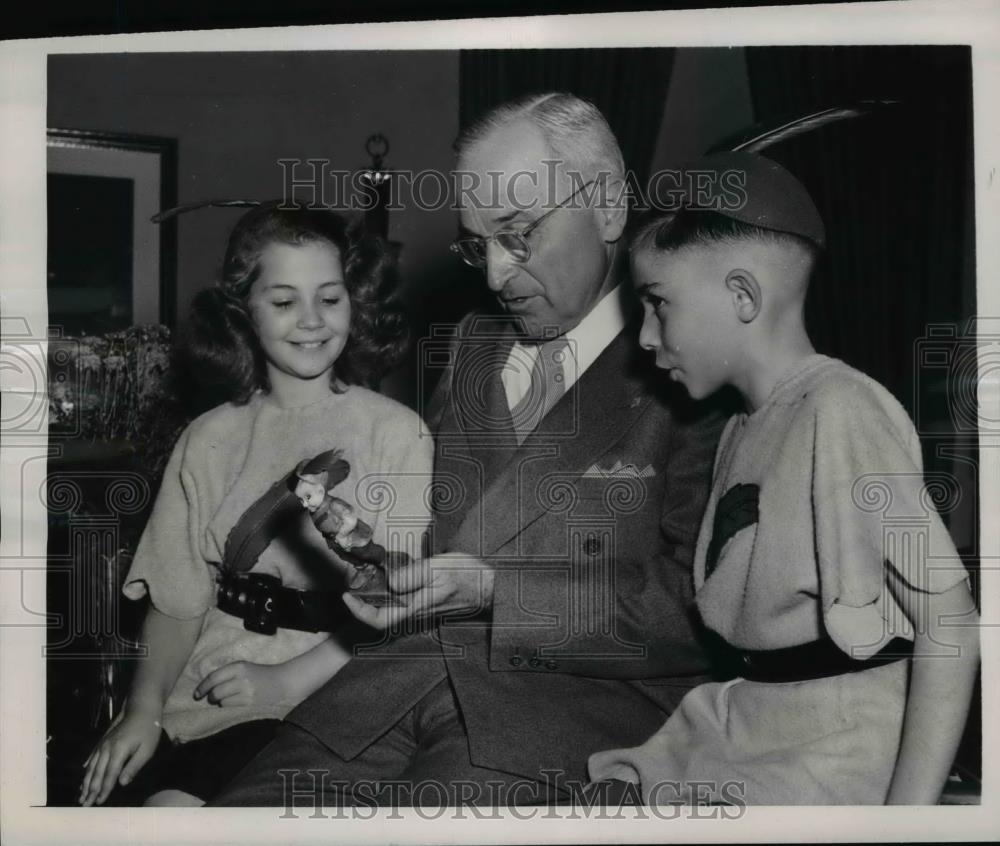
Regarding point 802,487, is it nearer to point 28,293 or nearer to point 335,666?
point 335,666

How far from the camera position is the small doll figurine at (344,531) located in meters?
1.46

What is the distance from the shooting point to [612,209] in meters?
1.54

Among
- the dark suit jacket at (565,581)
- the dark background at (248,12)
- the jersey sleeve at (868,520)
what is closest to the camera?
the jersey sleeve at (868,520)

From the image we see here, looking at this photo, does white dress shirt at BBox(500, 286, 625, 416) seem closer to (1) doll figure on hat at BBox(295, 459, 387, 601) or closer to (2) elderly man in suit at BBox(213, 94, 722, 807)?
(2) elderly man in suit at BBox(213, 94, 722, 807)

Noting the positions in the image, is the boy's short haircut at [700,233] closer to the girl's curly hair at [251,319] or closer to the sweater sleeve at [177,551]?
the girl's curly hair at [251,319]

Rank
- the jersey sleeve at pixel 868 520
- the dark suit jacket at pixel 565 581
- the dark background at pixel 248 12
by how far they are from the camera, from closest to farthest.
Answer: the jersey sleeve at pixel 868 520 → the dark suit jacket at pixel 565 581 → the dark background at pixel 248 12

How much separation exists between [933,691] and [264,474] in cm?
97

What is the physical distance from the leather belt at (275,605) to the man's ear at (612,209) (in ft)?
2.15

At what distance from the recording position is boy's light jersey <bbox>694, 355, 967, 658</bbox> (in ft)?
4.64

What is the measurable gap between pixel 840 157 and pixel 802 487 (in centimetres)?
50

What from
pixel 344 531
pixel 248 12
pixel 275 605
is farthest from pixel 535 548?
pixel 248 12

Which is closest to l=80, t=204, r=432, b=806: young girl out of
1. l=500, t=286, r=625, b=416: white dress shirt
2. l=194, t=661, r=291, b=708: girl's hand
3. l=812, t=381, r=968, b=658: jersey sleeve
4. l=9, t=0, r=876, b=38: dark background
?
l=194, t=661, r=291, b=708: girl's hand

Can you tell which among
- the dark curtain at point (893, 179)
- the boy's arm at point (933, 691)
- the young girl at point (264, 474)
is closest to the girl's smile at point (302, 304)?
the young girl at point (264, 474)

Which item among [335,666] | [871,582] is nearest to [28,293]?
[335,666]
